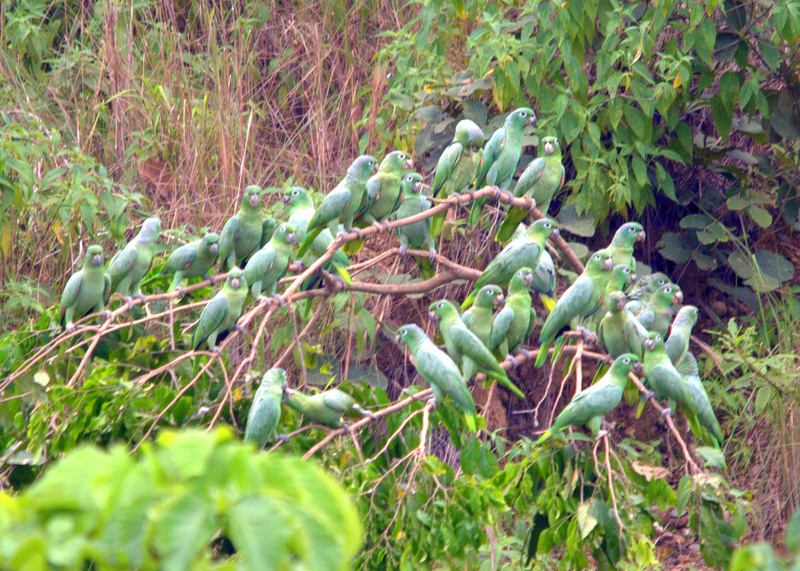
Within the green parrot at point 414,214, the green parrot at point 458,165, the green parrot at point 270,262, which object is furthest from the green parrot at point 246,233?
the green parrot at point 458,165

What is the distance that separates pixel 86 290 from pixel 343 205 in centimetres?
102

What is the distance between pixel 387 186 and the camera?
2.83 m

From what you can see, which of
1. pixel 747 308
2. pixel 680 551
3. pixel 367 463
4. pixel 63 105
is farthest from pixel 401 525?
pixel 63 105

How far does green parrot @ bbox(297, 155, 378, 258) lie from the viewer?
261 centimetres

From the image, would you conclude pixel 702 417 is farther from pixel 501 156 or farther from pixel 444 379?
pixel 501 156

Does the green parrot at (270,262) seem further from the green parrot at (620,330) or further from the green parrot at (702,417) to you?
the green parrot at (702,417)

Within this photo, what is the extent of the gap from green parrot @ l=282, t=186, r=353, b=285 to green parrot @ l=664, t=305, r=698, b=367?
4.11ft

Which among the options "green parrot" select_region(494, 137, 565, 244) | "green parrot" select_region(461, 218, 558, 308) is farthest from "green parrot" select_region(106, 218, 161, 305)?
"green parrot" select_region(494, 137, 565, 244)

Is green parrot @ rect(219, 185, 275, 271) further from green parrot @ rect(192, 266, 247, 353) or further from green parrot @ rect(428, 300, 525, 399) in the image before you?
green parrot @ rect(428, 300, 525, 399)

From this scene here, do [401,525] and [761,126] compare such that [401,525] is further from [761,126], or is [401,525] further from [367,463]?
[761,126]

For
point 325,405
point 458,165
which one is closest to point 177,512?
point 325,405

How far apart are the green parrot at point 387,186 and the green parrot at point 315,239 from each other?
0.70ft

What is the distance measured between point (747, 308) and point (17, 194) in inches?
180

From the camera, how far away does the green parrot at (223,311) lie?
2.44 meters
